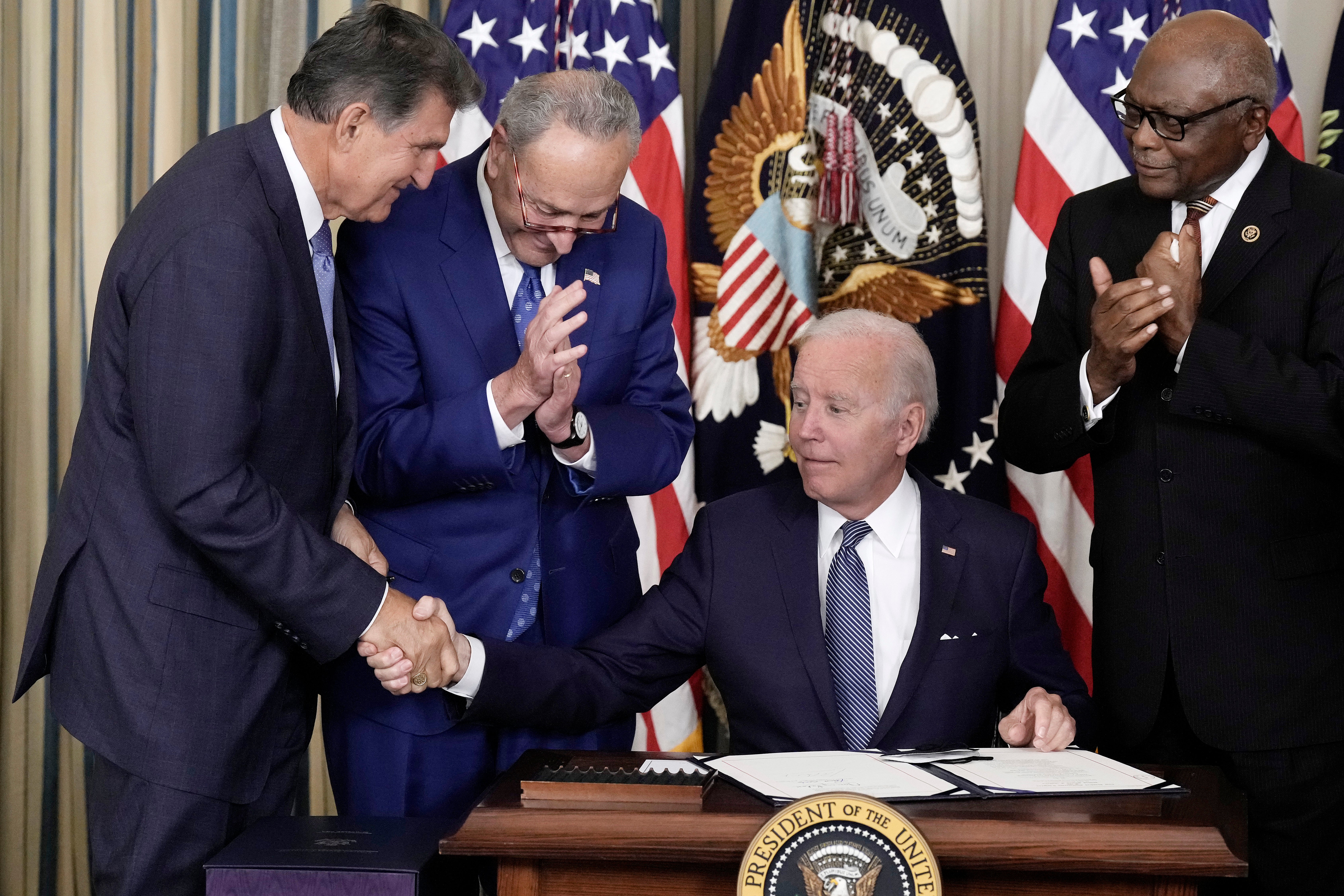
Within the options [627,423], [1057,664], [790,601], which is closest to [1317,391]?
[1057,664]

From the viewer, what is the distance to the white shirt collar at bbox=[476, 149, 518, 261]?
2531mm

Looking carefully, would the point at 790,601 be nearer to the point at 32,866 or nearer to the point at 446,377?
Result: the point at 446,377

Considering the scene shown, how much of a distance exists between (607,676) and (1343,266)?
5.03 feet

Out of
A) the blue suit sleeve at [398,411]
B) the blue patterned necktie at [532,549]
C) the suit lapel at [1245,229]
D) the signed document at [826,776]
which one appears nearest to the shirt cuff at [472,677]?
the blue patterned necktie at [532,549]

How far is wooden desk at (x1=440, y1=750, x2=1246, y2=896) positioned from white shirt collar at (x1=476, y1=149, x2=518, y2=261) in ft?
3.67

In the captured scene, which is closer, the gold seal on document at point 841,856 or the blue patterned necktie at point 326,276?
the gold seal on document at point 841,856

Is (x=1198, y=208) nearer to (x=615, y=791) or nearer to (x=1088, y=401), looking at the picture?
(x=1088, y=401)

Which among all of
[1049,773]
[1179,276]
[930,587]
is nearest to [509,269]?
[930,587]

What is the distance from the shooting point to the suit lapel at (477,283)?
8.14ft

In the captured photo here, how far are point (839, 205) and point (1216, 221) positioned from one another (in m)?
1.26

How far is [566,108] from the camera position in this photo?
2.33 m

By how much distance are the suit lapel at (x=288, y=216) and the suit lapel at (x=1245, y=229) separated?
1.62 metres

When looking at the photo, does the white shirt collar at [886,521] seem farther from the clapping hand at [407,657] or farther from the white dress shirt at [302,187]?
the white dress shirt at [302,187]

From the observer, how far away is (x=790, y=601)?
247 centimetres
